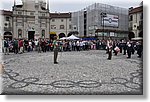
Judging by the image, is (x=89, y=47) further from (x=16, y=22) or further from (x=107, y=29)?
(x=16, y=22)

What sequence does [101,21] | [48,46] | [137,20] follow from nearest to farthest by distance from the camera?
1. [48,46]
2. [137,20]
3. [101,21]

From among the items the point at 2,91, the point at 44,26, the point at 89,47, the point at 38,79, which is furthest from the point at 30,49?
the point at 44,26

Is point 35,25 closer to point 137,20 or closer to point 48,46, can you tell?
Result: point 137,20

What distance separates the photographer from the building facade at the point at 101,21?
25.1 m

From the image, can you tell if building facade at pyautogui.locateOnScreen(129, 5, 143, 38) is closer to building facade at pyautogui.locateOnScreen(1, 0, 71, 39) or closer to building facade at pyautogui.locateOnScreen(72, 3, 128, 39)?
building facade at pyautogui.locateOnScreen(72, 3, 128, 39)

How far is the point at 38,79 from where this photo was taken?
3.81 meters

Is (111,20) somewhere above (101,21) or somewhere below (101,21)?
above

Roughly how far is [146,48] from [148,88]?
0.53 metres

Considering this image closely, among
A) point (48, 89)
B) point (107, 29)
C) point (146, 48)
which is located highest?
point (107, 29)

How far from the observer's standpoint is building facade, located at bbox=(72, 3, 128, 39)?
82.2 feet

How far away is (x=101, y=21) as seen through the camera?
1003 inches

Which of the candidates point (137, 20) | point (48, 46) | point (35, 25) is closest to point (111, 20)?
point (137, 20)

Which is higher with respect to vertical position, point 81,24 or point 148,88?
point 81,24

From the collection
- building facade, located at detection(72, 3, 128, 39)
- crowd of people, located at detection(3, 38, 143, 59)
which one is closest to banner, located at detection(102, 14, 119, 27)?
building facade, located at detection(72, 3, 128, 39)
